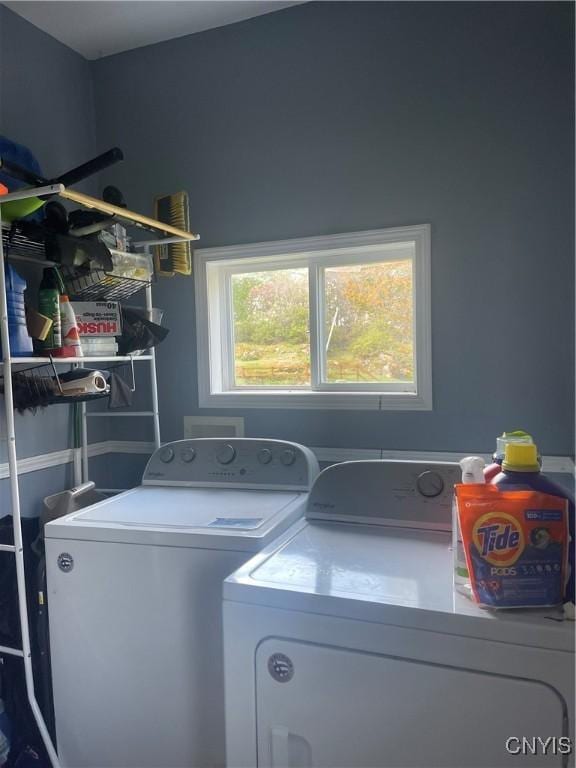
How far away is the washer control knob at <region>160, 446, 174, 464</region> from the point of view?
1.92 meters

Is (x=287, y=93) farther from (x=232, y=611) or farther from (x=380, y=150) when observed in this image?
(x=232, y=611)

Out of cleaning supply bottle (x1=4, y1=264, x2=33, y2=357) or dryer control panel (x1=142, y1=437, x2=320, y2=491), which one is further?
dryer control panel (x1=142, y1=437, x2=320, y2=491)

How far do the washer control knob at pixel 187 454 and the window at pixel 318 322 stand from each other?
37 cm

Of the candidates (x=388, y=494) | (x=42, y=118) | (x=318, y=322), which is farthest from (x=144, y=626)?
(x=42, y=118)

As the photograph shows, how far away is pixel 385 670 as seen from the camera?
955 mm

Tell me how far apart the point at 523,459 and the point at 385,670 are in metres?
0.46

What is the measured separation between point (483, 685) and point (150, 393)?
1802 millimetres

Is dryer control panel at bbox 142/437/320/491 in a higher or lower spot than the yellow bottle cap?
lower

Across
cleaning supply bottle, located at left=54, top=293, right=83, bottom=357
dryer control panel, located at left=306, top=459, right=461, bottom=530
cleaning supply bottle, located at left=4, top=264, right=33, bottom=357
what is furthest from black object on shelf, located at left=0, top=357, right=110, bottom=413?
dryer control panel, located at left=306, top=459, right=461, bottom=530

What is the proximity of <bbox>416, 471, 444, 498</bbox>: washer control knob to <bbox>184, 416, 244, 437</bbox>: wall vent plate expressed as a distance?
944mm

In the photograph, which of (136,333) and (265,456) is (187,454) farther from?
(136,333)

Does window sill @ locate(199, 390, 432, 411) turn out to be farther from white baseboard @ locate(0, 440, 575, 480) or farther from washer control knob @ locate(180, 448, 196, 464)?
washer control knob @ locate(180, 448, 196, 464)

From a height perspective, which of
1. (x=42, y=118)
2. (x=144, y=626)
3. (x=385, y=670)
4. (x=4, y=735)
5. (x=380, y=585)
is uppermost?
(x=42, y=118)

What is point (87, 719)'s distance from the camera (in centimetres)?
147
